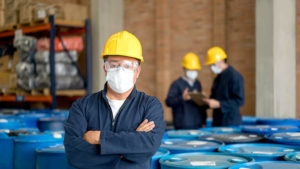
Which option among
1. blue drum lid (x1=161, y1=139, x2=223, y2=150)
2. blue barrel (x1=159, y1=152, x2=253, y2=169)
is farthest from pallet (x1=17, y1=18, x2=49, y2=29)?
blue barrel (x1=159, y1=152, x2=253, y2=169)

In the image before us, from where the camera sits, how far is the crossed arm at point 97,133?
1953 mm

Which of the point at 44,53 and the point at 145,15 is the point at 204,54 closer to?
the point at 145,15

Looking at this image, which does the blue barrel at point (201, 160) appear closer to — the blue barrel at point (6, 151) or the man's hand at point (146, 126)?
the man's hand at point (146, 126)

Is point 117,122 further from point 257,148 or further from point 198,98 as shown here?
point 198,98

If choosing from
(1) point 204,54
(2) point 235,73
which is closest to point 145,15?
(1) point 204,54

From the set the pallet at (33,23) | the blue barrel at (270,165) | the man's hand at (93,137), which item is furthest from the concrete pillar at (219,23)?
the man's hand at (93,137)

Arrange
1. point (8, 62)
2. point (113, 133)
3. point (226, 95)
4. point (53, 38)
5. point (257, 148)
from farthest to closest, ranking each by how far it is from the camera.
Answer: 1. point (8, 62)
2. point (53, 38)
3. point (226, 95)
4. point (257, 148)
5. point (113, 133)

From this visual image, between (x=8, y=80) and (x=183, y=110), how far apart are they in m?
4.69

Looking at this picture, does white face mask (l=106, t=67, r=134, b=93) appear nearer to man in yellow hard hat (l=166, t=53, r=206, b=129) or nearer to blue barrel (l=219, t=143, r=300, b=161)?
blue barrel (l=219, t=143, r=300, b=161)

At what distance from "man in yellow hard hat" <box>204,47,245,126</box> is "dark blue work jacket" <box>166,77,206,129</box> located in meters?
0.38

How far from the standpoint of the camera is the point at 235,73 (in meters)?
4.85

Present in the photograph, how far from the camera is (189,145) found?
9.92 ft

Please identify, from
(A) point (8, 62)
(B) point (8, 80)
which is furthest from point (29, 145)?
(A) point (8, 62)

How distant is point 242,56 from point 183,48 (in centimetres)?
164
